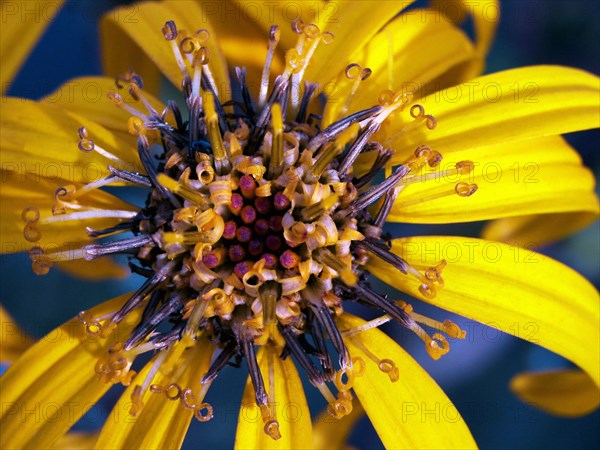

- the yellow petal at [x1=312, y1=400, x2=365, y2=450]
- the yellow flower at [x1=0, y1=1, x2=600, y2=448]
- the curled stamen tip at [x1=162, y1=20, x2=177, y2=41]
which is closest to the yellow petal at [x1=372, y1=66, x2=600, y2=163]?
the yellow flower at [x1=0, y1=1, x2=600, y2=448]

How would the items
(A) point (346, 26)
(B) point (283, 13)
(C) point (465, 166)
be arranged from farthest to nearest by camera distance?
(B) point (283, 13)
(A) point (346, 26)
(C) point (465, 166)

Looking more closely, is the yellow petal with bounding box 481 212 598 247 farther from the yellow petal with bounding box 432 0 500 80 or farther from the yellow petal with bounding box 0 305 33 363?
the yellow petal with bounding box 0 305 33 363

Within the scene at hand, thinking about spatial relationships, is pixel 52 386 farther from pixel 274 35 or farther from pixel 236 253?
pixel 274 35

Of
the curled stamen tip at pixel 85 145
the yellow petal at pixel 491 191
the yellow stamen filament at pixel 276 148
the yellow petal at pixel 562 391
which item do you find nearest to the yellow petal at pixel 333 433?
the yellow petal at pixel 562 391

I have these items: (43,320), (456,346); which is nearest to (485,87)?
(456,346)

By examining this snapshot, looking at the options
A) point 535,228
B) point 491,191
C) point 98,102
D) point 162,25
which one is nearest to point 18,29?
point 98,102

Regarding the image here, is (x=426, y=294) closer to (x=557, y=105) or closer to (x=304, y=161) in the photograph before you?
(x=304, y=161)
